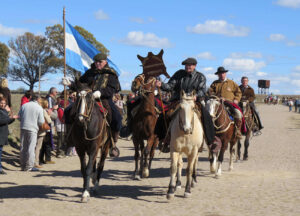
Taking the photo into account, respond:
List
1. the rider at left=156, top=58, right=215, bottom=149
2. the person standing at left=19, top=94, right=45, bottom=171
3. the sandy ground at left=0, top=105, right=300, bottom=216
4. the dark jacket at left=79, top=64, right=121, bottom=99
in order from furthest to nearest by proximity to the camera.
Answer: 1. the person standing at left=19, top=94, right=45, bottom=171
2. the rider at left=156, top=58, right=215, bottom=149
3. the dark jacket at left=79, top=64, right=121, bottom=99
4. the sandy ground at left=0, top=105, right=300, bottom=216

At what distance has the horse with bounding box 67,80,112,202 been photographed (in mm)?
9000

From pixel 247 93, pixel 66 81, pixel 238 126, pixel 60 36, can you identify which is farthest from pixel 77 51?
pixel 60 36

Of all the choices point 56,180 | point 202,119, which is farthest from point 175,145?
point 56,180

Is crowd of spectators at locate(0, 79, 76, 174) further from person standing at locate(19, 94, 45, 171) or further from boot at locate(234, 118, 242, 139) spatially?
boot at locate(234, 118, 242, 139)

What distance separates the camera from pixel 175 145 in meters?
9.45

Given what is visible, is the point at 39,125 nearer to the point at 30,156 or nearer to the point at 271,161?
the point at 30,156

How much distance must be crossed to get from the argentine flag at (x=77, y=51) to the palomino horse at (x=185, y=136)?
9.61m

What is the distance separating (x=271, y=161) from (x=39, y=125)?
26.5 feet

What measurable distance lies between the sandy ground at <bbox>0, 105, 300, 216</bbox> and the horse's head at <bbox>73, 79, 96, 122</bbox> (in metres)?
1.80

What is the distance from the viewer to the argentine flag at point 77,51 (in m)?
18.4

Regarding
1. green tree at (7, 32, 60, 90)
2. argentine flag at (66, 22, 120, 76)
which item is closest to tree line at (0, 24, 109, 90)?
green tree at (7, 32, 60, 90)

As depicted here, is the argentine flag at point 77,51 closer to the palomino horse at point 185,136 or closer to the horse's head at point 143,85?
the horse's head at point 143,85

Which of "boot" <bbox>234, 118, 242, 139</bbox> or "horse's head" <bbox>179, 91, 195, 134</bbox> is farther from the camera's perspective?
"boot" <bbox>234, 118, 242, 139</bbox>

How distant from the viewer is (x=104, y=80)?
10.2 m
